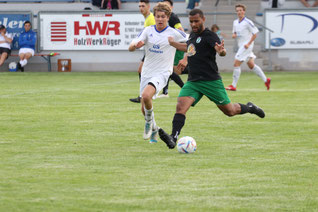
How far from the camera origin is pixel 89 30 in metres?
28.9

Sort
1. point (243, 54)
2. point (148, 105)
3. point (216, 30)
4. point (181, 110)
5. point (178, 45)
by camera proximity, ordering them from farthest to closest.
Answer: point (216, 30), point (243, 54), point (178, 45), point (148, 105), point (181, 110)

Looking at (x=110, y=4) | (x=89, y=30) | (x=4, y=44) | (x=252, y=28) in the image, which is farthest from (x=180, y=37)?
(x=110, y=4)

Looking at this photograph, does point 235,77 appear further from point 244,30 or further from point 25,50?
point 25,50

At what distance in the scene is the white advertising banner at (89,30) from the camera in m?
28.8

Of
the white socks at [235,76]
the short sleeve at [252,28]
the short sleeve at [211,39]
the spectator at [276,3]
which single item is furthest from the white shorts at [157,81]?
the spectator at [276,3]

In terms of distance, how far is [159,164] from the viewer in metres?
7.68

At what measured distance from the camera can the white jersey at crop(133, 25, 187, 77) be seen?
10.1 meters

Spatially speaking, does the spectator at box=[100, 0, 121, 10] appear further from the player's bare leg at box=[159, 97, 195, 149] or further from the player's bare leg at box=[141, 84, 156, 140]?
the player's bare leg at box=[159, 97, 195, 149]

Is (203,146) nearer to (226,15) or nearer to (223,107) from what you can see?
(223,107)

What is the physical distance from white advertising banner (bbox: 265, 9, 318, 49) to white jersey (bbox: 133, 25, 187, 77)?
19.1 metres

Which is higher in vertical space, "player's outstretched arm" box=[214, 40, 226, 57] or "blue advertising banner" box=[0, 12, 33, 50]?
"player's outstretched arm" box=[214, 40, 226, 57]

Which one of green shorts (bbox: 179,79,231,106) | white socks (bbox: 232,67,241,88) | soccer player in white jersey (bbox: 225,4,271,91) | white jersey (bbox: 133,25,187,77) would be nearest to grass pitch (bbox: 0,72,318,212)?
green shorts (bbox: 179,79,231,106)

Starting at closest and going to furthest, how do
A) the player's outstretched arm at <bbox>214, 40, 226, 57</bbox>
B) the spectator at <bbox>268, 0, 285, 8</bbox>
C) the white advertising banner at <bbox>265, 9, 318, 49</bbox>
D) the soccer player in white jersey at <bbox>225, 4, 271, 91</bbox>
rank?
the player's outstretched arm at <bbox>214, 40, 226, 57</bbox>, the soccer player in white jersey at <bbox>225, 4, 271, 91</bbox>, the white advertising banner at <bbox>265, 9, 318, 49</bbox>, the spectator at <bbox>268, 0, 285, 8</bbox>

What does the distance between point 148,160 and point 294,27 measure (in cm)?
2169
